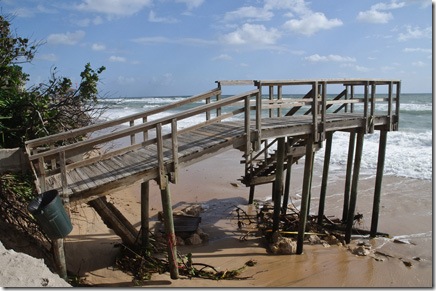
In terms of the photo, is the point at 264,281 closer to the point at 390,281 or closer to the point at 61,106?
the point at 390,281

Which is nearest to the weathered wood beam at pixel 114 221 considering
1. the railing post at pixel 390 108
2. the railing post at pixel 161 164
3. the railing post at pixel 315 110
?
the railing post at pixel 161 164

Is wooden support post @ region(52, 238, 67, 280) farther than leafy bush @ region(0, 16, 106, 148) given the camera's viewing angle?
No

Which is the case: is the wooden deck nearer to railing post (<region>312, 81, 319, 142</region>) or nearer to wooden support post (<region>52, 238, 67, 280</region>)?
railing post (<region>312, 81, 319, 142</region>)

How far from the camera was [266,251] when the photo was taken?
24.1ft

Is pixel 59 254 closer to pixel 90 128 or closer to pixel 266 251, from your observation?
pixel 90 128

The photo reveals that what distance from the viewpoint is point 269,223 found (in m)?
8.76

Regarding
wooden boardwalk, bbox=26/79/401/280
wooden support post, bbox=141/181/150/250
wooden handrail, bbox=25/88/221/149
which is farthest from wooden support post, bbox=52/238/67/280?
wooden support post, bbox=141/181/150/250

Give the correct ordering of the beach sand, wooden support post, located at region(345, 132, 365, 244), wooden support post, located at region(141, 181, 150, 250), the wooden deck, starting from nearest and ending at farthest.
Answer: the wooden deck
the beach sand
wooden support post, located at region(141, 181, 150, 250)
wooden support post, located at region(345, 132, 365, 244)

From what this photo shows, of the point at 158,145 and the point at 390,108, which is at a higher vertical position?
the point at 390,108

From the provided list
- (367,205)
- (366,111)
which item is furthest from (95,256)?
(367,205)

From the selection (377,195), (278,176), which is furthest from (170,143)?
(377,195)

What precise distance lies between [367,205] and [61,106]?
27.4ft

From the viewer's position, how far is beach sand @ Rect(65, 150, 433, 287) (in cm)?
614

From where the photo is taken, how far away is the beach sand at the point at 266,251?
614 cm
